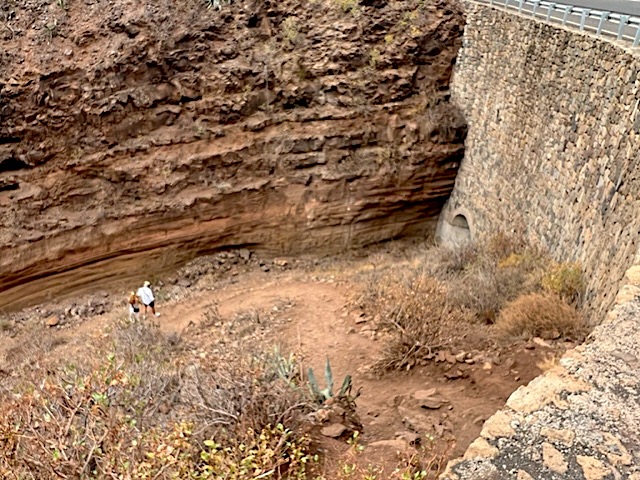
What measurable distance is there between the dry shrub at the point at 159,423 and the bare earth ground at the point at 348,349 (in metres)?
0.58

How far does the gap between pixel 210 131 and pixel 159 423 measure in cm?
841

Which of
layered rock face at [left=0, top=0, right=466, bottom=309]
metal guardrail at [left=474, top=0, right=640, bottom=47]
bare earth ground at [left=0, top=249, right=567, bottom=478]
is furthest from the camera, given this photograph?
layered rock face at [left=0, top=0, right=466, bottom=309]

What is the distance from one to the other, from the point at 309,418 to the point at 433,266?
5772 millimetres

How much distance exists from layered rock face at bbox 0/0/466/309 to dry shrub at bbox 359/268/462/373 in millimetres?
4761

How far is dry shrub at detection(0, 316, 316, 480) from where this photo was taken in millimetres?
3713

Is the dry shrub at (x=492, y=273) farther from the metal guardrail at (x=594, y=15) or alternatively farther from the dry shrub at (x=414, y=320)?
the metal guardrail at (x=594, y=15)

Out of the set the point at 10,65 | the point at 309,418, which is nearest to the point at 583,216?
the point at 309,418

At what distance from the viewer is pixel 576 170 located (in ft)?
28.6

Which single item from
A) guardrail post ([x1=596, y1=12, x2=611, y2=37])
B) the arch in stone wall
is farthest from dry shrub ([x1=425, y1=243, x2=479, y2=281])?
guardrail post ([x1=596, y1=12, x2=611, y2=37])

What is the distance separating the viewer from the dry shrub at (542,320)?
659 cm

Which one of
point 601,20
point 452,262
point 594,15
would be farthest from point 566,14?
point 452,262

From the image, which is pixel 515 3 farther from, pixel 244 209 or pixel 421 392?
pixel 421 392

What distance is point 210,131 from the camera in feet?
40.9

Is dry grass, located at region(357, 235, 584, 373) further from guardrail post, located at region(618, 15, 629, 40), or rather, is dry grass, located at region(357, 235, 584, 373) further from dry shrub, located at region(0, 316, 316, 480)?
guardrail post, located at region(618, 15, 629, 40)
